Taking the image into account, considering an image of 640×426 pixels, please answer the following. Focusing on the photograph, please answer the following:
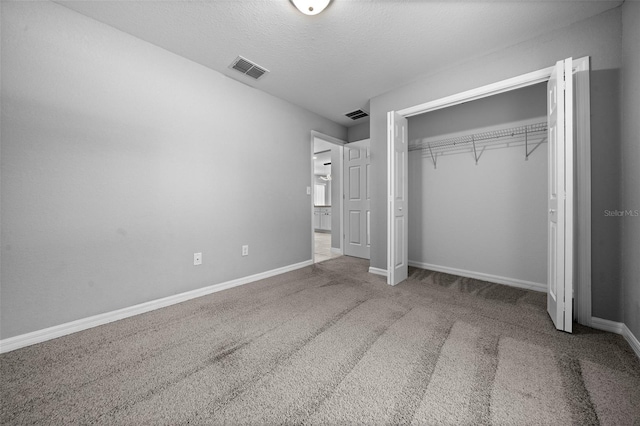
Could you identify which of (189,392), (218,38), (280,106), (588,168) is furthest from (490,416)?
(280,106)

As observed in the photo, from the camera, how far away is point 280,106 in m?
3.49

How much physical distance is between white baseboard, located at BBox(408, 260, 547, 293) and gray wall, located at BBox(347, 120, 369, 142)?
248 centimetres

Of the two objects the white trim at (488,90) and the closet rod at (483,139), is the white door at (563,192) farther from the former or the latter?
the closet rod at (483,139)

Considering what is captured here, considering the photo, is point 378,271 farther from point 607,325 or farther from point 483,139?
point 483,139

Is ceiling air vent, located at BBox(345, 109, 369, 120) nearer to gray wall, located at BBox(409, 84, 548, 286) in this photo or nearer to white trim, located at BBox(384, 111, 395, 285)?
gray wall, located at BBox(409, 84, 548, 286)

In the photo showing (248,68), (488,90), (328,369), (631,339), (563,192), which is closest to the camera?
(328,369)

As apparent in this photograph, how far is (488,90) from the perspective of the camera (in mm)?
2477

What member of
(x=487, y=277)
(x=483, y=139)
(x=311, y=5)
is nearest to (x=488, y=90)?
(x=483, y=139)

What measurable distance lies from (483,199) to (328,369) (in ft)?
9.59

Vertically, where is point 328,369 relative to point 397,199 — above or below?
below

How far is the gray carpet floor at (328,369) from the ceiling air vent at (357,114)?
3.08 m

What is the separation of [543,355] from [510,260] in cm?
168

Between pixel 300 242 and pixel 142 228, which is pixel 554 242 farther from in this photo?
pixel 142 228

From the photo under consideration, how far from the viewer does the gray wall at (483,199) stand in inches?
109
